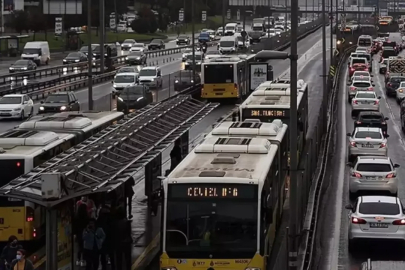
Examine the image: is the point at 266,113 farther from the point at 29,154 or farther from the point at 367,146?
the point at 29,154

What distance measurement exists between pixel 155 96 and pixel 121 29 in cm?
9297

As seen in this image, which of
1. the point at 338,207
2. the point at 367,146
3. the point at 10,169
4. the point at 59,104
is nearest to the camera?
the point at 10,169

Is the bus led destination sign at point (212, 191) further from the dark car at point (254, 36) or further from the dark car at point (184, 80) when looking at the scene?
the dark car at point (254, 36)

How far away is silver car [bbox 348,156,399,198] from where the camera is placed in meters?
28.8

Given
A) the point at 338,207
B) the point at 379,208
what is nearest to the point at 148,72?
the point at 338,207

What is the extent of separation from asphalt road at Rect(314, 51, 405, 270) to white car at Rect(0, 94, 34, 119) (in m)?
15.1

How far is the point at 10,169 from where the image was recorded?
20.0m

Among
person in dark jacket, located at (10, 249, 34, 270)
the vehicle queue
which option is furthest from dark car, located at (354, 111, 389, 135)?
person in dark jacket, located at (10, 249, 34, 270)

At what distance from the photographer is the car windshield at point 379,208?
22.0 m

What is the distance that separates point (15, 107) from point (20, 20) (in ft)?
219

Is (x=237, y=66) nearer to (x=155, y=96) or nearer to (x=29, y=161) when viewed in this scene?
(x=155, y=96)

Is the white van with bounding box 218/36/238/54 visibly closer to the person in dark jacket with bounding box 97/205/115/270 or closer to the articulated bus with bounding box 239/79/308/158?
the articulated bus with bounding box 239/79/308/158

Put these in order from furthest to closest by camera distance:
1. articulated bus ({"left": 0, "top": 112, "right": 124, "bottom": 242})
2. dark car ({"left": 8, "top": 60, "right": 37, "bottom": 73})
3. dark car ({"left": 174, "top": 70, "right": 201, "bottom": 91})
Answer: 1. dark car ({"left": 8, "top": 60, "right": 37, "bottom": 73})
2. dark car ({"left": 174, "top": 70, "right": 201, "bottom": 91})
3. articulated bus ({"left": 0, "top": 112, "right": 124, "bottom": 242})

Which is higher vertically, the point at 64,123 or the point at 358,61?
the point at 358,61
